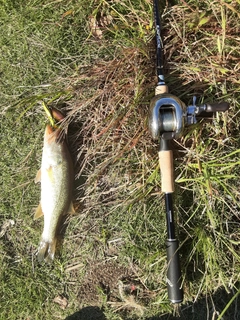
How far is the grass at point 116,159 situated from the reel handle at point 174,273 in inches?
8.4

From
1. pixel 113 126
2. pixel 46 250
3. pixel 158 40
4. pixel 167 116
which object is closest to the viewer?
pixel 167 116

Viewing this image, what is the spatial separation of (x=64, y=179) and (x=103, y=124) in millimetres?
507

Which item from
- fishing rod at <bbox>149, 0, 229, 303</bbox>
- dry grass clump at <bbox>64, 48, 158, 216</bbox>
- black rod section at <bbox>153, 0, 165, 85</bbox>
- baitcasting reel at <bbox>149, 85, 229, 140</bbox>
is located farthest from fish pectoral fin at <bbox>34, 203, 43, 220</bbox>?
black rod section at <bbox>153, 0, 165, 85</bbox>

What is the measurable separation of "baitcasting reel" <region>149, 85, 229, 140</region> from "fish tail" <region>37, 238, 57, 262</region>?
1.20 metres

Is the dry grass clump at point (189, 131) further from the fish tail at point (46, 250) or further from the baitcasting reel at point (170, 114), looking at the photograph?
the fish tail at point (46, 250)

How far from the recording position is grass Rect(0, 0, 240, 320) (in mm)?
2590

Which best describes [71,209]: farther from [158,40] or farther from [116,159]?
[158,40]

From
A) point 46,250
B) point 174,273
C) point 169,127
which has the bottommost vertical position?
point 174,273

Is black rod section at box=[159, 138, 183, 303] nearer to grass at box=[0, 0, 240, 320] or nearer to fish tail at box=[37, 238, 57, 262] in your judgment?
grass at box=[0, 0, 240, 320]

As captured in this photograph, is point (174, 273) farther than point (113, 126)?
No

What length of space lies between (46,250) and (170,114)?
1425 millimetres

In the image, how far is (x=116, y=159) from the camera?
268 centimetres

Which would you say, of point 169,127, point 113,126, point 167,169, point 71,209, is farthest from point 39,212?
point 169,127

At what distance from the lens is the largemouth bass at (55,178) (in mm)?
2518
